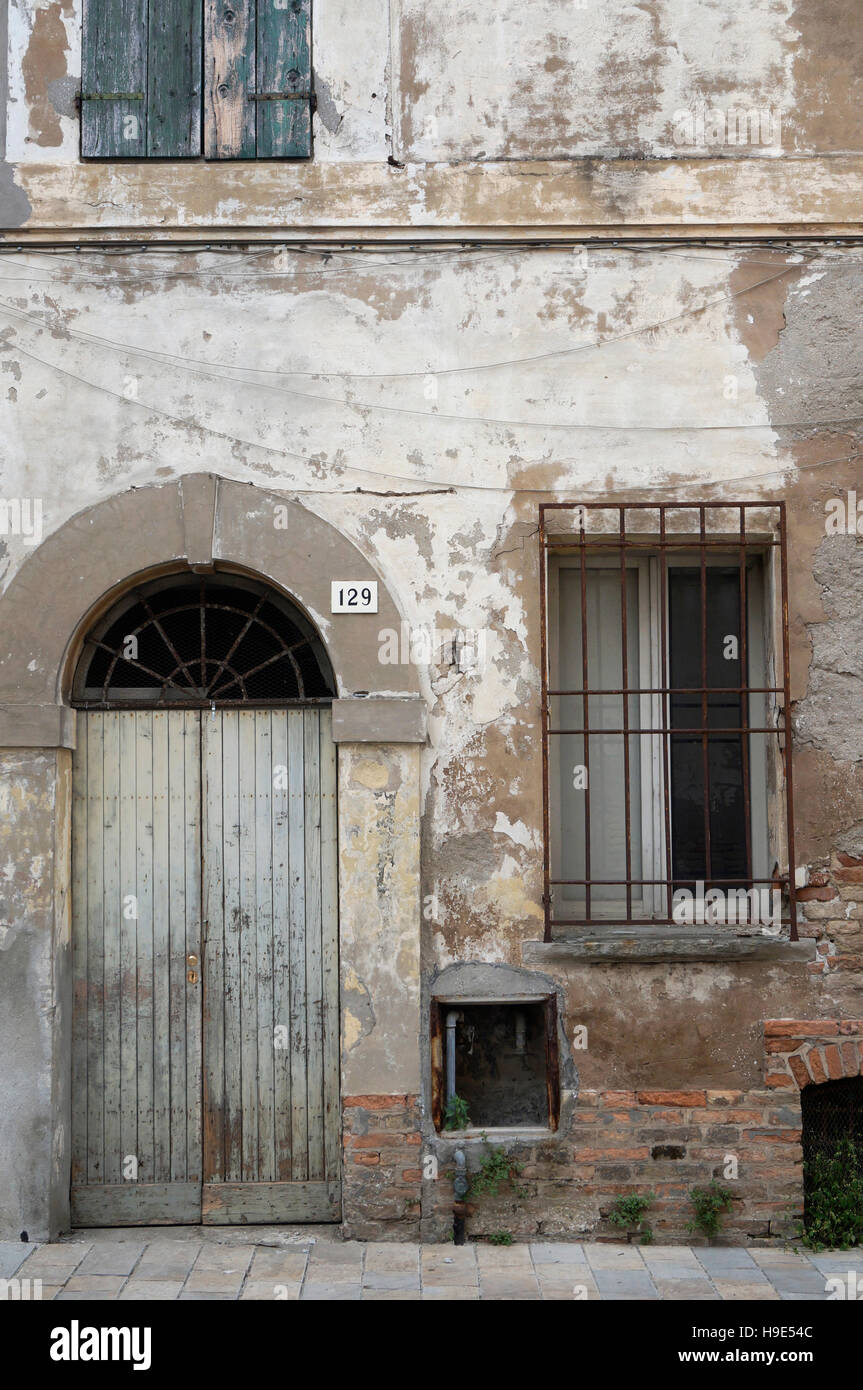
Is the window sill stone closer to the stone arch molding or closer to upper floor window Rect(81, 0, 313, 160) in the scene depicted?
the stone arch molding

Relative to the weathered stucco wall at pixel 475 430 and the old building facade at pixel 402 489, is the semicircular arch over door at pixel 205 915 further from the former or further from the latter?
the weathered stucco wall at pixel 475 430

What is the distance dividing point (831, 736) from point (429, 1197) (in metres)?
2.81

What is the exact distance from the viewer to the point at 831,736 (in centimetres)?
577

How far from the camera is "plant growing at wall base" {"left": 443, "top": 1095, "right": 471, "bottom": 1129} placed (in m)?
5.61

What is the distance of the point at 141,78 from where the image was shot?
5.89 metres

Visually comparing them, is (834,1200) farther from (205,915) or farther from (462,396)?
(462,396)

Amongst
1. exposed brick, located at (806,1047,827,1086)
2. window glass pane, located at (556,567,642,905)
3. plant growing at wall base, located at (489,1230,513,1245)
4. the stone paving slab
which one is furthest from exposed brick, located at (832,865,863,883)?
the stone paving slab

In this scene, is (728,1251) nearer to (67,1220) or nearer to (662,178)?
(67,1220)

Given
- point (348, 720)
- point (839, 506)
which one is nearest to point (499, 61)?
point (839, 506)

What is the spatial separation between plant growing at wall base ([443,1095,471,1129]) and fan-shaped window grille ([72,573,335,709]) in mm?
1981

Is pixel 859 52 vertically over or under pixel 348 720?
over

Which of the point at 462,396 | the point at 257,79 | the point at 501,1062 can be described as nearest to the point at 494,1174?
the point at 501,1062

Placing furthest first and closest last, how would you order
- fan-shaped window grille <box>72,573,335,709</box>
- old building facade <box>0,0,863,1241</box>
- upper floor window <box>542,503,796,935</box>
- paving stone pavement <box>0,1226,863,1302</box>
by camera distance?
fan-shaped window grille <box>72,573,335,709</box>
upper floor window <box>542,503,796,935</box>
old building facade <box>0,0,863,1241</box>
paving stone pavement <box>0,1226,863,1302</box>

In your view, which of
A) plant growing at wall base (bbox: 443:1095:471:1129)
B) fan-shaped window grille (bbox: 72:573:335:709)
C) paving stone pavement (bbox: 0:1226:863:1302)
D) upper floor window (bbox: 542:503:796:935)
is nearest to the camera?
paving stone pavement (bbox: 0:1226:863:1302)
